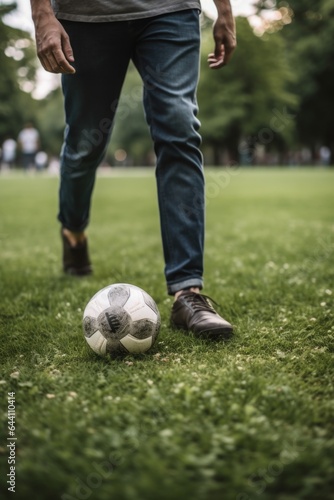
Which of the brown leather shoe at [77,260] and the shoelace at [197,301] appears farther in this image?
the brown leather shoe at [77,260]

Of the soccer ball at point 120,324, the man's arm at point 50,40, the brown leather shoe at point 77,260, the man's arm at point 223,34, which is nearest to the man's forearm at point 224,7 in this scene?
the man's arm at point 223,34

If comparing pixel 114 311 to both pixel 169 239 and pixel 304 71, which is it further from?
pixel 304 71

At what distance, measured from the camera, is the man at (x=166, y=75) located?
3.15m

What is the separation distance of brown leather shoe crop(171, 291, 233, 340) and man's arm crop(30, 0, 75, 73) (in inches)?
60.6

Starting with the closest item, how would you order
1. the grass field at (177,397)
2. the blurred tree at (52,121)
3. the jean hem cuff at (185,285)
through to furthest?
the grass field at (177,397), the jean hem cuff at (185,285), the blurred tree at (52,121)

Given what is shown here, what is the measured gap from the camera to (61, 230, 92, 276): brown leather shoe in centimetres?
468

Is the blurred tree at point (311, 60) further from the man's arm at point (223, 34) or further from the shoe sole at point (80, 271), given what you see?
the man's arm at point (223, 34)

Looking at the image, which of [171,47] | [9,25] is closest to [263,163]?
[9,25]

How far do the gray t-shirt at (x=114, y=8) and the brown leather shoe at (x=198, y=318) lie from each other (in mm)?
1771

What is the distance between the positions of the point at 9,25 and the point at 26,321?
16.5 meters

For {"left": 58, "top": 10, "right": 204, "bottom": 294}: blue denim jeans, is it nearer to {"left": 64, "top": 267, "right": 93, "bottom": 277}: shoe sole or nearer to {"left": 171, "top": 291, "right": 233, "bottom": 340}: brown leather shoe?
{"left": 171, "top": 291, "right": 233, "bottom": 340}: brown leather shoe

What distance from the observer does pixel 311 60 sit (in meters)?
46.6

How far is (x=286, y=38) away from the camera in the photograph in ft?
163

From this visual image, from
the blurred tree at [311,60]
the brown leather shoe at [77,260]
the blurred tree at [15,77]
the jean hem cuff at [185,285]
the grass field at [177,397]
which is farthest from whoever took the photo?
the blurred tree at [311,60]
